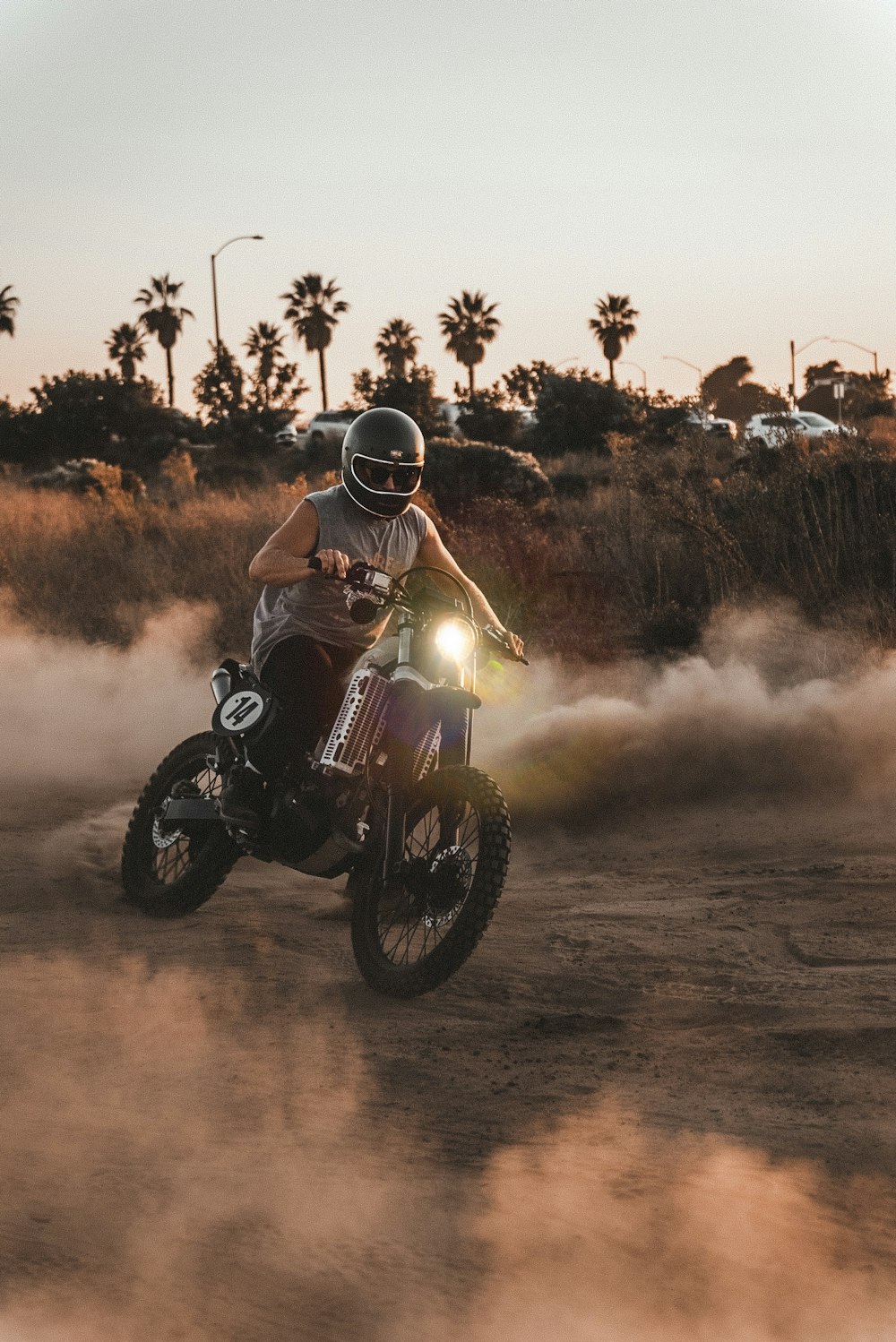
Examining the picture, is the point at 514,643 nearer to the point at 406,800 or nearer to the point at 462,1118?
the point at 406,800

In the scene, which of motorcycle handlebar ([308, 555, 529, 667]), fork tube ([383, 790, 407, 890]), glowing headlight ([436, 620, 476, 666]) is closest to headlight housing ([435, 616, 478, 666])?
glowing headlight ([436, 620, 476, 666])

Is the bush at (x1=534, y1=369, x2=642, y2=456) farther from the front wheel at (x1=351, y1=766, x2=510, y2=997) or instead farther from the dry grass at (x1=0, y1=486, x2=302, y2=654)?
the front wheel at (x1=351, y1=766, x2=510, y2=997)

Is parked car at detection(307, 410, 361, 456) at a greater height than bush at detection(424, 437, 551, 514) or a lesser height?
lesser

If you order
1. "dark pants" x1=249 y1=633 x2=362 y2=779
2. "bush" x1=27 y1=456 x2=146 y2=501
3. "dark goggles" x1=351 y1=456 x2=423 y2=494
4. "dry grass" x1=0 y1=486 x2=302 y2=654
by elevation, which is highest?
"dark goggles" x1=351 y1=456 x2=423 y2=494

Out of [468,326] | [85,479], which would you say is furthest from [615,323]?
[85,479]

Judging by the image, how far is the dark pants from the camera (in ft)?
18.6

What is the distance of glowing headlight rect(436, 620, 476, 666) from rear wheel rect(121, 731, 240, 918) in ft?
4.26

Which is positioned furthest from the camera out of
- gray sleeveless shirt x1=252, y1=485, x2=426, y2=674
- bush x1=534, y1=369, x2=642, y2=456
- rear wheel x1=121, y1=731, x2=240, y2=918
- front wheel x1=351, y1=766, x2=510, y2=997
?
bush x1=534, y1=369, x2=642, y2=456

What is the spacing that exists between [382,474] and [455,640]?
750mm

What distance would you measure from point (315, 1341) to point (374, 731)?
2.57 m

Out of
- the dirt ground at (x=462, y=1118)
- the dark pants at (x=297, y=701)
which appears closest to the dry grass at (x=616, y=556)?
the dirt ground at (x=462, y=1118)

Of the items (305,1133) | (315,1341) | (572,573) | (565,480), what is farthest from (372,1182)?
(565,480)

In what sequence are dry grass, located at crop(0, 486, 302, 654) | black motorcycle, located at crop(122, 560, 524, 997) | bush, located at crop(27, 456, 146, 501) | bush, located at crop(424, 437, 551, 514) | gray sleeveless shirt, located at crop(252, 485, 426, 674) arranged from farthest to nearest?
bush, located at crop(27, 456, 146, 501)
bush, located at crop(424, 437, 551, 514)
dry grass, located at crop(0, 486, 302, 654)
gray sleeveless shirt, located at crop(252, 485, 426, 674)
black motorcycle, located at crop(122, 560, 524, 997)

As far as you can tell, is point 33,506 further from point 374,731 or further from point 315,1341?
point 315,1341
